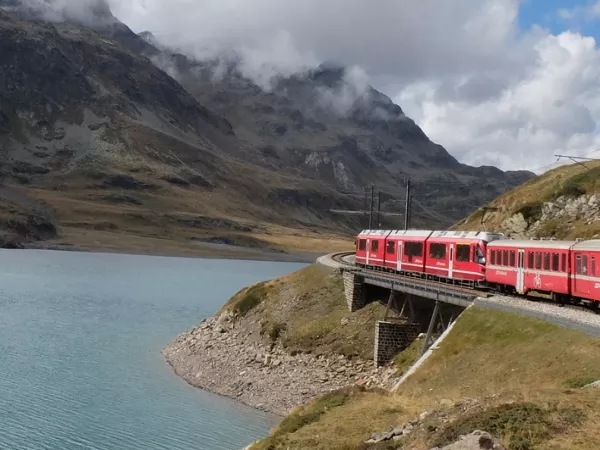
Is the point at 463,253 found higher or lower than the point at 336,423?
higher

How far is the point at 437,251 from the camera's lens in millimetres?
54688

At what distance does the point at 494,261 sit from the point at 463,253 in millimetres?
3936

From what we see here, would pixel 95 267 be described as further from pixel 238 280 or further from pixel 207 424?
pixel 207 424

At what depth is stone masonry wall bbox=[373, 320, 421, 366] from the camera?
147 ft

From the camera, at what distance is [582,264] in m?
36.5

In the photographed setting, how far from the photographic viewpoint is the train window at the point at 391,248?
63369 millimetres

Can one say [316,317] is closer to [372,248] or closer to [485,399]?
[372,248]

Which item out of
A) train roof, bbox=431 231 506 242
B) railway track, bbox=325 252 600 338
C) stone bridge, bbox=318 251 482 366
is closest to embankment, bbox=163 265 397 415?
stone bridge, bbox=318 251 482 366

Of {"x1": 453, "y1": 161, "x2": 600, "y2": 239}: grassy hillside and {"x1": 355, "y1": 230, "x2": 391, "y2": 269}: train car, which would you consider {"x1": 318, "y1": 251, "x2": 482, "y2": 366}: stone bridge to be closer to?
{"x1": 355, "y1": 230, "x2": 391, "y2": 269}: train car

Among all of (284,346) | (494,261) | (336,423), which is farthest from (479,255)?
(336,423)

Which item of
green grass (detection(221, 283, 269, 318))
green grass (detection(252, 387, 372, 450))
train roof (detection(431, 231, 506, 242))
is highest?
train roof (detection(431, 231, 506, 242))

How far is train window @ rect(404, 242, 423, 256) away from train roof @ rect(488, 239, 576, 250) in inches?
399

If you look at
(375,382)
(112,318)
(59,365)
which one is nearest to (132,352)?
(59,365)

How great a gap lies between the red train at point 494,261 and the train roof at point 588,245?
0.02 metres
